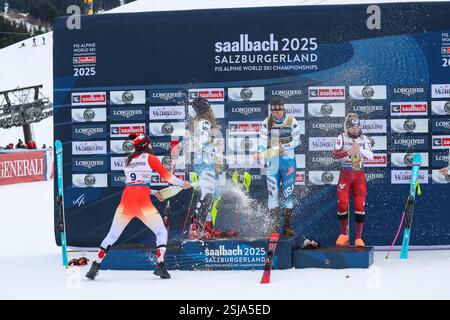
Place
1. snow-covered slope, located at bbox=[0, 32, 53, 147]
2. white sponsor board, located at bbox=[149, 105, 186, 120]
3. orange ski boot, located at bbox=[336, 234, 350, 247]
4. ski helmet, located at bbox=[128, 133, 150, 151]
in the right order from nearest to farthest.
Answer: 1. ski helmet, located at bbox=[128, 133, 150, 151]
2. orange ski boot, located at bbox=[336, 234, 350, 247]
3. white sponsor board, located at bbox=[149, 105, 186, 120]
4. snow-covered slope, located at bbox=[0, 32, 53, 147]

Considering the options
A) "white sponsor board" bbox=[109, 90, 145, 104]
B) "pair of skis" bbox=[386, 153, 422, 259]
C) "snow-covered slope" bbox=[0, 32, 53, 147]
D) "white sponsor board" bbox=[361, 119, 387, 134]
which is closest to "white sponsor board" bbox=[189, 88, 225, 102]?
"white sponsor board" bbox=[109, 90, 145, 104]

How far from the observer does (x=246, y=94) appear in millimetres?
11164

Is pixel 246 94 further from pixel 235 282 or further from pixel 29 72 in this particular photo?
pixel 29 72

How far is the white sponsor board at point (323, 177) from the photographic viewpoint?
11.1 m

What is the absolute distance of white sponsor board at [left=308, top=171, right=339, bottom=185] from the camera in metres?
11.1

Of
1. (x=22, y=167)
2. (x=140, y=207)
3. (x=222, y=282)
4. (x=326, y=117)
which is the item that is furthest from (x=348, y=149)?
(x=22, y=167)

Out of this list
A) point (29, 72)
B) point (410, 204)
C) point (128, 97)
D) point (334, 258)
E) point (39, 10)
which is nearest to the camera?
point (334, 258)

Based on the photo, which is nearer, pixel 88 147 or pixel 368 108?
pixel 368 108

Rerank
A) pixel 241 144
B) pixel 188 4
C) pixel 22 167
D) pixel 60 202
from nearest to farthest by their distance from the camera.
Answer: pixel 60 202 < pixel 241 144 < pixel 22 167 < pixel 188 4

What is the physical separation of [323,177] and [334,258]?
1764 mm

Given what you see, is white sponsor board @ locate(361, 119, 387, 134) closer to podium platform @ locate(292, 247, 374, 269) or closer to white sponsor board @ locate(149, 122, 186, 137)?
podium platform @ locate(292, 247, 374, 269)

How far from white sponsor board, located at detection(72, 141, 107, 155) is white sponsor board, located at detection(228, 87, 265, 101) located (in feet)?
6.24

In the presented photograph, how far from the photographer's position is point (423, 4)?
11.0 m

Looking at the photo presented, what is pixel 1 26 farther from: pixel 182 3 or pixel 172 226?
pixel 172 226
